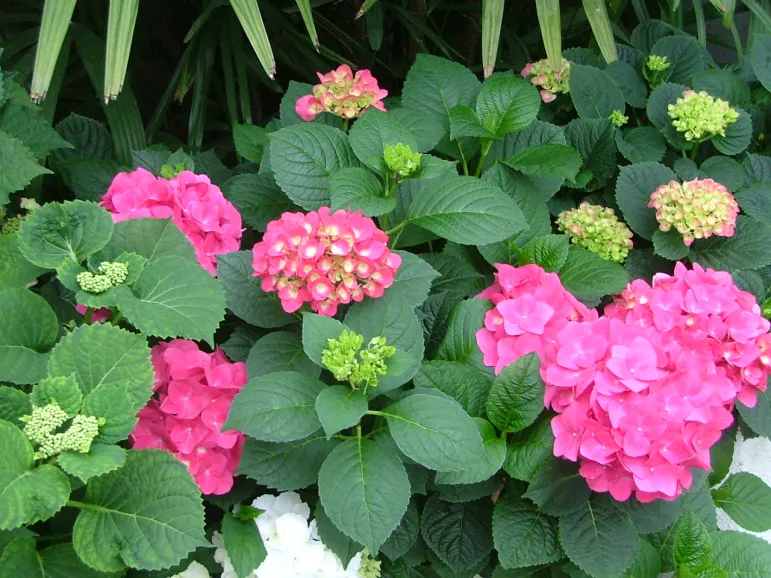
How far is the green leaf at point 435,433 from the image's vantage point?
90cm

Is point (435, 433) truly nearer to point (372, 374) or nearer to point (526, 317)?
point (372, 374)

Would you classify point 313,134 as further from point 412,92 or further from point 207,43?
point 207,43

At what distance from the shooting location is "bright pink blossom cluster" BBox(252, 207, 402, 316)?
0.97 meters

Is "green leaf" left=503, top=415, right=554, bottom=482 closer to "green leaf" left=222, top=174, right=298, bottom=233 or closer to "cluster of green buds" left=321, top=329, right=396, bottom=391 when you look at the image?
"cluster of green buds" left=321, top=329, right=396, bottom=391

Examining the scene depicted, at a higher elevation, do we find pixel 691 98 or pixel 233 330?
pixel 691 98

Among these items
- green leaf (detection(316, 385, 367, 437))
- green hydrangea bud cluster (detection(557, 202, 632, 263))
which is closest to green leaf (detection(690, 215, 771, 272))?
green hydrangea bud cluster (detection(557, 202, 632, 263))

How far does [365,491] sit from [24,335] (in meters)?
0.48

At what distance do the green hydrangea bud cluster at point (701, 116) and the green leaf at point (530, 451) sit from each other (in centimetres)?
78

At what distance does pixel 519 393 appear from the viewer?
1.02 m

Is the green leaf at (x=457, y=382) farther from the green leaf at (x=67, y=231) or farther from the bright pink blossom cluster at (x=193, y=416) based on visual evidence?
the green leaf at (x=67, y=231)

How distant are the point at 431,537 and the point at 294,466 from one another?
0.77ft

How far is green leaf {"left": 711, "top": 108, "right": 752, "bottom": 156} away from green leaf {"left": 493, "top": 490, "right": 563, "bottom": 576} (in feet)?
3.15

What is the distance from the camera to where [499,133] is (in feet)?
4.53

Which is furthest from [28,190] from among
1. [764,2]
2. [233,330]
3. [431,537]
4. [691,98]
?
[764,2]
